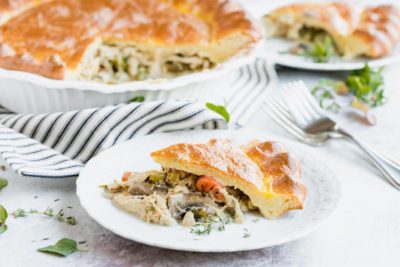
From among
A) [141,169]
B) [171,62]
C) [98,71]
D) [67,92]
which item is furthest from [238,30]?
[141,169]

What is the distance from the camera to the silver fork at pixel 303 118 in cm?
410

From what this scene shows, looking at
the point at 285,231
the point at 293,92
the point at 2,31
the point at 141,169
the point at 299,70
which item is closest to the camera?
the point at 285,231

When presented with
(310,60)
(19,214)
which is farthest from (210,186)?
(310,60)

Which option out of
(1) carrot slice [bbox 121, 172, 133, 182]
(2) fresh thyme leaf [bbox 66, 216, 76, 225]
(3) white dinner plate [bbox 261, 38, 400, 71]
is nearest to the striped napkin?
(1) carrot slice [bbox 121, 172, 133, 182]

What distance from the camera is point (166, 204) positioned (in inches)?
119

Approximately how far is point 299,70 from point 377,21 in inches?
29.8

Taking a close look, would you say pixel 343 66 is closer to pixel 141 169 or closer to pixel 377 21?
pixel 377 21

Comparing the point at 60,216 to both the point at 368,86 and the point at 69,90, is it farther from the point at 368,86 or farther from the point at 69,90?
the point at 368,86

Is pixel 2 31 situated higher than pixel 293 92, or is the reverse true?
pixel 2 31

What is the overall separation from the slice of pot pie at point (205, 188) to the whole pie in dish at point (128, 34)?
1.76 meters

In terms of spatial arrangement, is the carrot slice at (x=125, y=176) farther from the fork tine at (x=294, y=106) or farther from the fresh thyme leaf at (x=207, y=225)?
the fork tine at (x=294, y=106)

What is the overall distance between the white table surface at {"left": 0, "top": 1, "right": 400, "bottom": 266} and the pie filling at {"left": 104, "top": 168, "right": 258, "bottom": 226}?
0.14 m

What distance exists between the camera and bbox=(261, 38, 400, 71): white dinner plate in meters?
5.05

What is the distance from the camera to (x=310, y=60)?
529 cm
